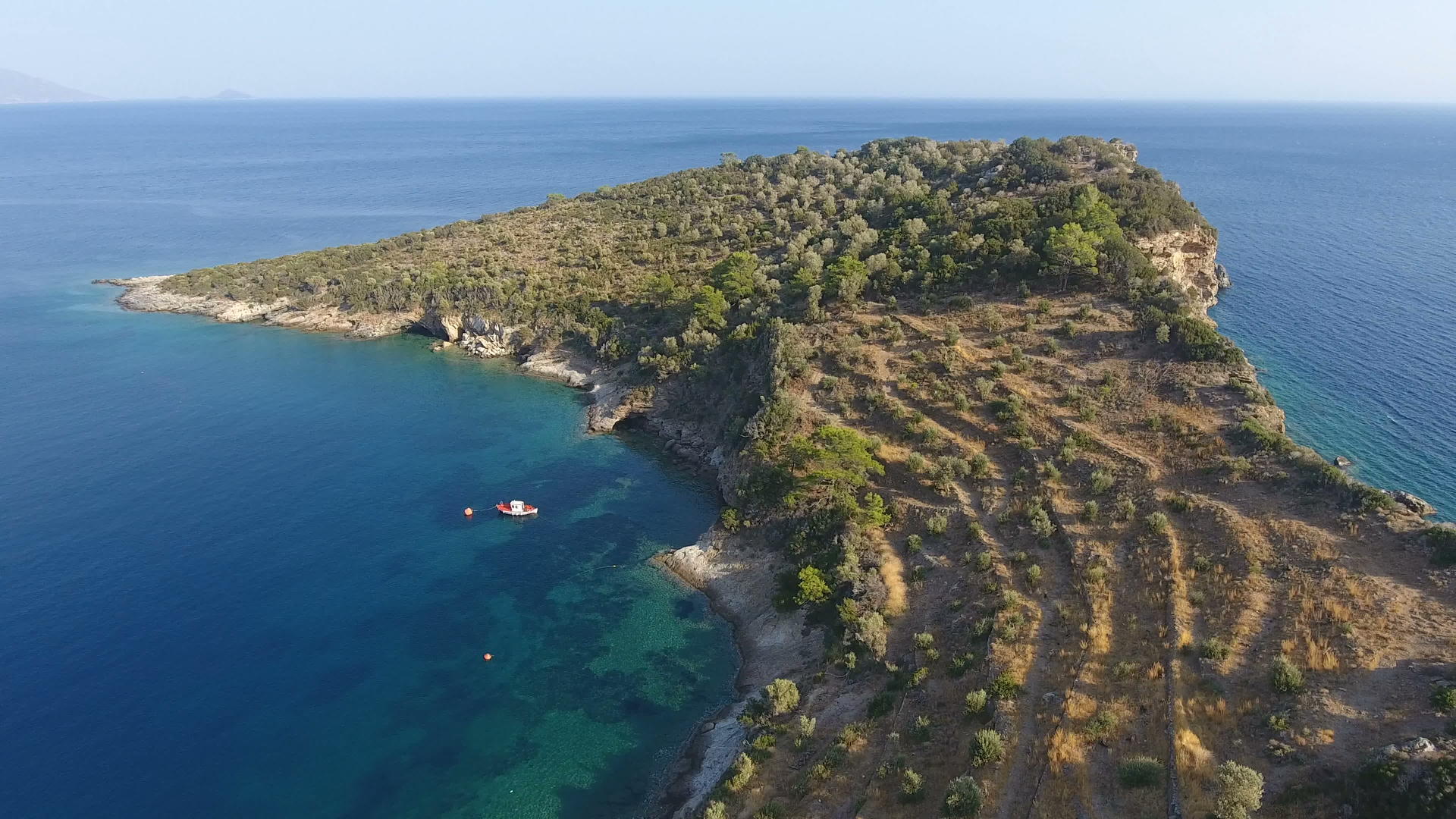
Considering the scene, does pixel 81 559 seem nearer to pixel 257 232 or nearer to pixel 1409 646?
pixel 1409 646

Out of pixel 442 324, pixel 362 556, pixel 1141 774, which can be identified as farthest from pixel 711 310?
pixel 1141 774

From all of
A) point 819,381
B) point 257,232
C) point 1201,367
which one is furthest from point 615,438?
point 257,232

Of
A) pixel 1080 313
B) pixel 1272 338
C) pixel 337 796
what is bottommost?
pixel 337 796

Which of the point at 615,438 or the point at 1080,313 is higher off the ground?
the point at 1080,313

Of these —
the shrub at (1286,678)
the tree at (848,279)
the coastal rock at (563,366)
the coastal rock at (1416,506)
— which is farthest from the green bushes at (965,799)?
the coastal rock at (563,366)

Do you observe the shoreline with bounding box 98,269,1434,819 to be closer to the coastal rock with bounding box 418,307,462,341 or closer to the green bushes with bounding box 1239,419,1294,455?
the green bushes with bounding box 1239,419,1294,455

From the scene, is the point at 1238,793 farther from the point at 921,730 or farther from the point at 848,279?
the point at 848,279

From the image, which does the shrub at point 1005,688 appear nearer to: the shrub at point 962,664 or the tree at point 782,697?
the shrub at point 962,664

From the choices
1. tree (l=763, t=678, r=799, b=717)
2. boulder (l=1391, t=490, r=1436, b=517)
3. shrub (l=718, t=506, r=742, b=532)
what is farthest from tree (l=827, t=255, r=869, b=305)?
tree (l=763, t=678, r=799, b=717)
